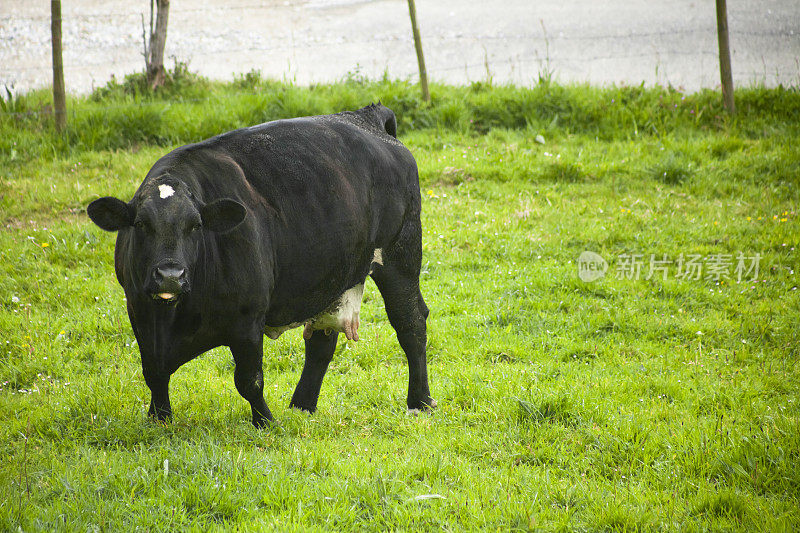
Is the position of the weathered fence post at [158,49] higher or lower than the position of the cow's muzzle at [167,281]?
higher

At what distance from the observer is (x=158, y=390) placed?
15.3ft

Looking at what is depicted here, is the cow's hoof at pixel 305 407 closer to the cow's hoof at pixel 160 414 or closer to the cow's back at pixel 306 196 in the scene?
the cow's back at pixel 306 196

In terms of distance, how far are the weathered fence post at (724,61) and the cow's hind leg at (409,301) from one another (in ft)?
25.9

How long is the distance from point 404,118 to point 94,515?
920 centimetres

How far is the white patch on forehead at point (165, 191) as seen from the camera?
3.96 metres

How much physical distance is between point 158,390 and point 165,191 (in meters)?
1.43

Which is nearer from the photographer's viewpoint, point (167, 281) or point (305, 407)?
point (167, 281)

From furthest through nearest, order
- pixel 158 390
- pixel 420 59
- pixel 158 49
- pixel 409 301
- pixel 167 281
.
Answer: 1. pixel 420 59
2. pixel 158 49
3. pixel 409 301
4. pixel 158 390
5. pixel 167 281

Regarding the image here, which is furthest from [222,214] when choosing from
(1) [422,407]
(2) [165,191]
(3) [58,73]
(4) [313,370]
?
(3) [58,73]

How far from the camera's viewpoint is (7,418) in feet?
16.6

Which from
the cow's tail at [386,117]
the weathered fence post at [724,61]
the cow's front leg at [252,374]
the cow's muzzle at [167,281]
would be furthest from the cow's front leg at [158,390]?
the weathered fence post at [724,61]

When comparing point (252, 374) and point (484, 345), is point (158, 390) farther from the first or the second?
point (484, 345)

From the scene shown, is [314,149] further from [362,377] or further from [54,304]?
[54,304]

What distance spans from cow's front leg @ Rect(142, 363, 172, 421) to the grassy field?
10cm
